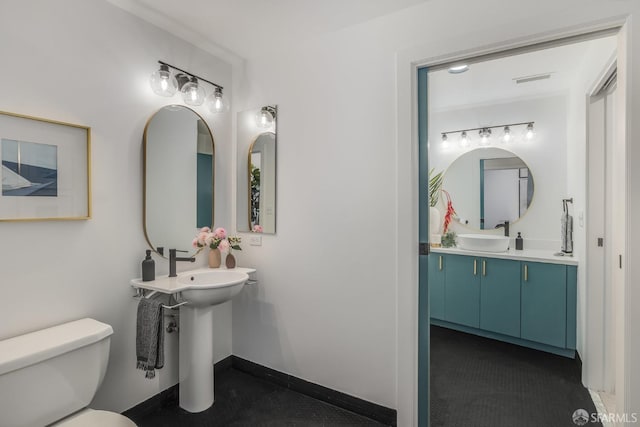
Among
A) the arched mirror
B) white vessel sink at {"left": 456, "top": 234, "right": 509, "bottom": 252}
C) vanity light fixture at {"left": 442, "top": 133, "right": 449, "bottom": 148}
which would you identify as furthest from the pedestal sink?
vanity light fixture at {"left": 442, "top": 133, "right": 449, "bottom": 148}

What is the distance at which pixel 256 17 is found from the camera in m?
1.99

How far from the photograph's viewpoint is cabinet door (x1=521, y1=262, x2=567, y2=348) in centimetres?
272

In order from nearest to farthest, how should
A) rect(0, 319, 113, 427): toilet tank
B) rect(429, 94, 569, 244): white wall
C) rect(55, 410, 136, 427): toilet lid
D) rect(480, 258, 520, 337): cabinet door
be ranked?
rect(0, 319, 113, 427): toilet tank, rect(55, 410, 136, 427): toilet lid, rect(480, 258, 520, 337): cabinet door, rect(429, 94, 569, 244): white wall

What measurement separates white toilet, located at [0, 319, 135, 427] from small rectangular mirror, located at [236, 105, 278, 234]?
3.86 ft

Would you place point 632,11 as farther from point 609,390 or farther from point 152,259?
point 152,259

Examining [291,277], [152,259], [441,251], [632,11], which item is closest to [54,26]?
[152,259]

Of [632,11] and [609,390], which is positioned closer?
[632,11]

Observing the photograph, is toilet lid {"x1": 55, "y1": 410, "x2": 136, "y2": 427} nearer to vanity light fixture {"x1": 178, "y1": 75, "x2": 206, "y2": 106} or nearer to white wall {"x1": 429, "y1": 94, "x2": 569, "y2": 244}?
vanity light fixture {"x1": 178, "y1": 75, "x2": 206, "y2": 106}

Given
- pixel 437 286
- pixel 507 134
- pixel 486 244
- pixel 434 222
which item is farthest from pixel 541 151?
pixel 437 286

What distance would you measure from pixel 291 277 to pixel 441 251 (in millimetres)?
1680

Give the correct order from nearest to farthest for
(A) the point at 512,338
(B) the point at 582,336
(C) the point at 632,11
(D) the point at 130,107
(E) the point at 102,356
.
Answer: (C) the point at 632,11 < (E) the point at 102,356 < (D) the point at 130,107 < (B) the point at 582,336 < (A) the point at 512,338

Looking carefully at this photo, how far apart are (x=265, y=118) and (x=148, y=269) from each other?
1269 millimetres

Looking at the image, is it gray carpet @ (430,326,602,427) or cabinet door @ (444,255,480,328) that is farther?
cabinet door @ (444,255,480,328)

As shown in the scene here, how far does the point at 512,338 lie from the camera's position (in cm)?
297
